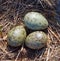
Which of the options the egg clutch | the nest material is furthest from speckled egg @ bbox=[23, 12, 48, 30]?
the nest material

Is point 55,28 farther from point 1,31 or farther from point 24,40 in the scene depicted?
point 1,31

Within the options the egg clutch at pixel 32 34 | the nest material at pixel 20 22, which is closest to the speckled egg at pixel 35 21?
the egg clutch at pixel 32 34

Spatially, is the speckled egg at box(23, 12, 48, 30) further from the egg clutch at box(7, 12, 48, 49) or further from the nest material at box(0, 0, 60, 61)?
the nest material at box(0, 0, 60, 61)

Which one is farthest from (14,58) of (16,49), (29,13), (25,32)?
(29,13)

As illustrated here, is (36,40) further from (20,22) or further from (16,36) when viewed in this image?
(20,22)

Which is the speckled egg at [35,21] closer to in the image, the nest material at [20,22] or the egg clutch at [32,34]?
the egg clutch at [32,34]

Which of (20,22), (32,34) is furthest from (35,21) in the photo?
(20,22)
